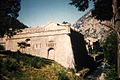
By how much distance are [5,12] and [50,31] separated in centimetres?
1051

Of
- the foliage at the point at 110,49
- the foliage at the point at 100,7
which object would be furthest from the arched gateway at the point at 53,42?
the foliage at the point at 100,7

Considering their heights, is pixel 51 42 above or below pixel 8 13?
below

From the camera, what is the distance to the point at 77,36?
37.9 metres

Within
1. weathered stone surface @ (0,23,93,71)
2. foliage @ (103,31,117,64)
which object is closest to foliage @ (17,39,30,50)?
weathered stone surface @ (0,23,93,71)

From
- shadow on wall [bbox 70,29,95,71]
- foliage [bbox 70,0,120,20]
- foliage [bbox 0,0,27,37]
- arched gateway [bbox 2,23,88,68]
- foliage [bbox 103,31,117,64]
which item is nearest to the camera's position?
foliage [bbox 70,0,120,20]

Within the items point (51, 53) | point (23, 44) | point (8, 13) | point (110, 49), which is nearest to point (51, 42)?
point (51, 53)

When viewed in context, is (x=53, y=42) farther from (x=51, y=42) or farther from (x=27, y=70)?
(x=27, y=70)

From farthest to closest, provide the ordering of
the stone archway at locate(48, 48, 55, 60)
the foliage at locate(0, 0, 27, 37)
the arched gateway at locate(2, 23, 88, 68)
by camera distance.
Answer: the stone archway at locate(48, 48, 55, 60) → the arched gateway at locate(2, 23, 88, 68) → the foliage at locate(0, 0, 27, 37)

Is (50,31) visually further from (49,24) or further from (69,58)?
(69,58)

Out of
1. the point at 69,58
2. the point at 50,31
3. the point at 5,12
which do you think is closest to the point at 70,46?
the point at 69,58

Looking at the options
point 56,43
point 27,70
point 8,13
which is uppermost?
point 8,13

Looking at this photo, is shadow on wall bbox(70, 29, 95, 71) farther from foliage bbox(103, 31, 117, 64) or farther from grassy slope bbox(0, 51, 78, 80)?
foliage bbox(103, 31, 117, 64)

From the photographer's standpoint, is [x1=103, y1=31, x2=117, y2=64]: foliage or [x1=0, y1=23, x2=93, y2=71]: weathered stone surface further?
[x1=0, y1=23, x2=93, y2=71]: weathered stone surface

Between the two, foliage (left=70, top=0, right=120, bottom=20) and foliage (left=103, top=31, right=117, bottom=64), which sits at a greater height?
foliage (left=70, top=0, right=120, bottom=20)
